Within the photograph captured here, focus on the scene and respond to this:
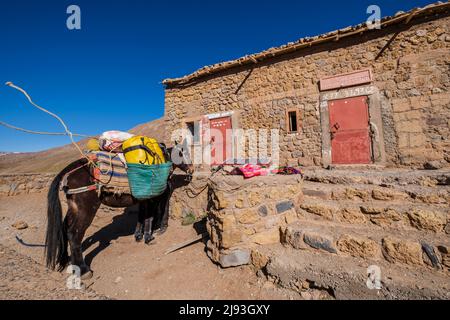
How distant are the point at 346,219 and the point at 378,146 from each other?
13.7ft

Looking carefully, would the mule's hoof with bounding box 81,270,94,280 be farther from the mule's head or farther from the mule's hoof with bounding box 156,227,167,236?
the mule's head

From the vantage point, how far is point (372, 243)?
234cm

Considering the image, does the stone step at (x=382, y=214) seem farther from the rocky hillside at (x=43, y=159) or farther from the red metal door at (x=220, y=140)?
the rocky hillside at (x=43, y=159)

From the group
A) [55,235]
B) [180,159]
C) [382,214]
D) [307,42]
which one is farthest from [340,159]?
[55,235]

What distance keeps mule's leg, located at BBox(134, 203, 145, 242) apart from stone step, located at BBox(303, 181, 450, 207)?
297 centimetres

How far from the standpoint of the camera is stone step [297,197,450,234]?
2.33m

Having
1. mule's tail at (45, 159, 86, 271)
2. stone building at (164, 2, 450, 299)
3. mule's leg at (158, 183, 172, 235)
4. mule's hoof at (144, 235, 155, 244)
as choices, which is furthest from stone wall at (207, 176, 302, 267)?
mule's tail at (45, 159, 86, 271)

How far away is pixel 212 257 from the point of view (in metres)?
2.99

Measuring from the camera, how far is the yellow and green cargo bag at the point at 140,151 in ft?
11.4

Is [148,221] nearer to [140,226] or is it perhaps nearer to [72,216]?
[140,226]

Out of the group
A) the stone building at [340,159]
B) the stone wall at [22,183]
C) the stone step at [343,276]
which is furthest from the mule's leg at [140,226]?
the stone wall at [22,183]

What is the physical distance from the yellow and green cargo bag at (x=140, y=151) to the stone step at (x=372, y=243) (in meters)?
2.45
